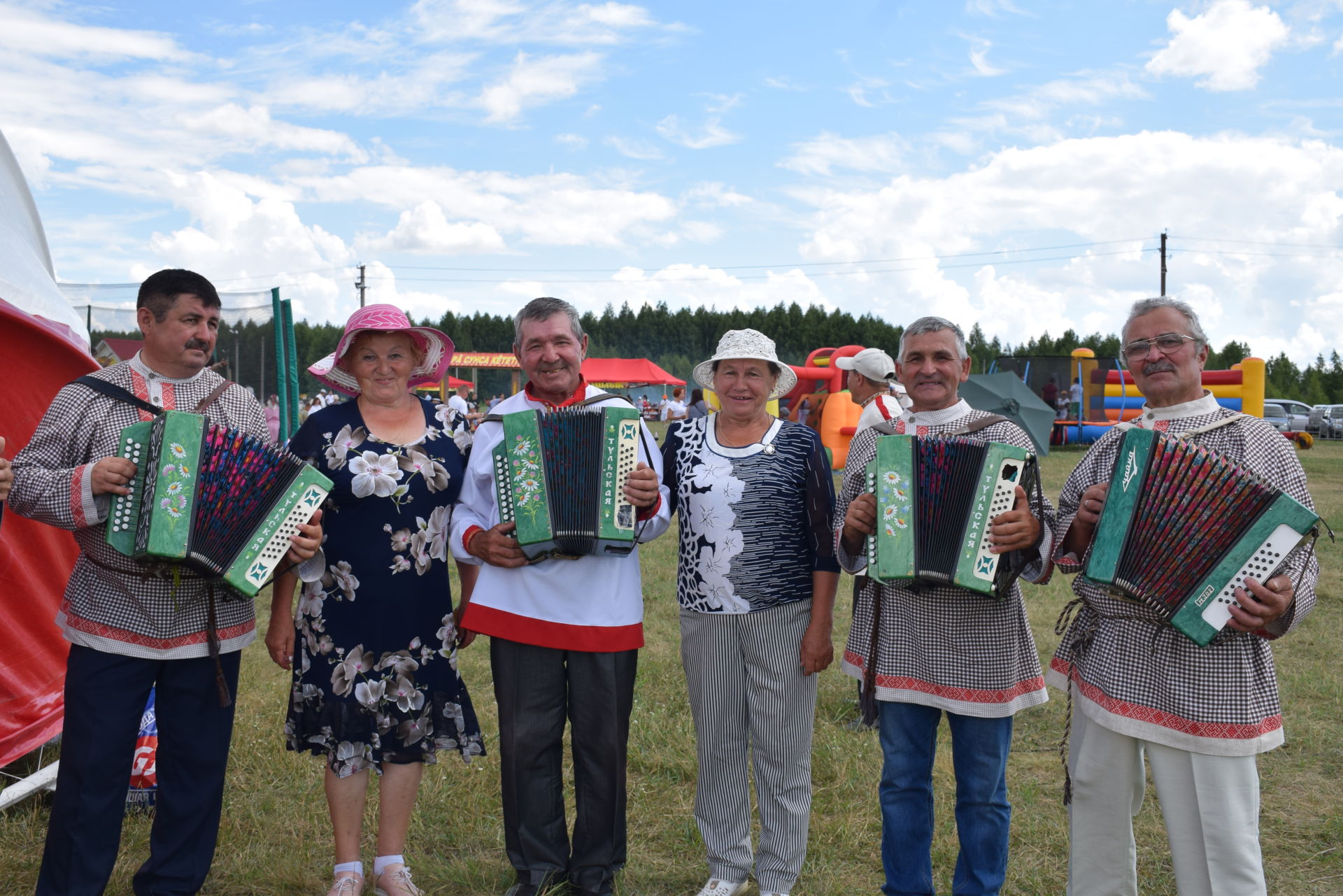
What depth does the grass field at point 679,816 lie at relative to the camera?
12.6 feet

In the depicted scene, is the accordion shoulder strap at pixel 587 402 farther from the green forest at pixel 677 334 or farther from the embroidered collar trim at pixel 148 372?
the green forest at pixel 677 334

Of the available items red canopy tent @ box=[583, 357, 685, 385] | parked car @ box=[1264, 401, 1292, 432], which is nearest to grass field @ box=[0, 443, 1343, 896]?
parked car @ box=[1264, 401, 1292, 432]

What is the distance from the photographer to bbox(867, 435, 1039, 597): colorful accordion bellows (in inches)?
120

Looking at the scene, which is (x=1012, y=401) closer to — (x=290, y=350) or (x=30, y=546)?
(x=290, y=350)

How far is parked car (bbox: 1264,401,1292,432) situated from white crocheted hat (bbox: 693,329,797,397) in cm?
3263

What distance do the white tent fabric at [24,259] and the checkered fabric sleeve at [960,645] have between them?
4.10 m

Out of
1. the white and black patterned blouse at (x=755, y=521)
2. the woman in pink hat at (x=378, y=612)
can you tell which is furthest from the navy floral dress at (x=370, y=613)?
the white and black patterned blouse at (x=755, y=521)

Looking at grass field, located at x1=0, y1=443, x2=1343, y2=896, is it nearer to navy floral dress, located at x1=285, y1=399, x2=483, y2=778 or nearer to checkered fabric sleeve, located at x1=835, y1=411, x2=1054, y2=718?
navy floral dress, located at x1=285, y1=399, x2=483, y2=778

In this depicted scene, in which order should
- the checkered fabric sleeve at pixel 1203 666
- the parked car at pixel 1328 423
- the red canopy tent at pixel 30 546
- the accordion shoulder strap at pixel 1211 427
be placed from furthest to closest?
the parked car at pixel 1328 423, the red canopy tent at pixel 30 546, the accordion shoulder strap at pixel 1211 427, the checkered fabric sleeve at pixel 1203 666

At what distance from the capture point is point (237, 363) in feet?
32.7

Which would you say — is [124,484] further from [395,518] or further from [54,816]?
[54,816]

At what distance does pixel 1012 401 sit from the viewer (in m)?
20.7

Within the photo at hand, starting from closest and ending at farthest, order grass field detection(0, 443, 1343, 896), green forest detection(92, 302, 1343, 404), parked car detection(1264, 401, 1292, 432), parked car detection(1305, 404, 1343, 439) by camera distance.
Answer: grass field detection(0, 443, 1343, 896)
parked car detection(1264, 401, 1292, 432)
parked car detection(1305, 404, 1343, 439)
green forest detection(92, 302, 1343, 404)

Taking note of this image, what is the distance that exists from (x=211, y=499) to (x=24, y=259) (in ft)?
9.48
